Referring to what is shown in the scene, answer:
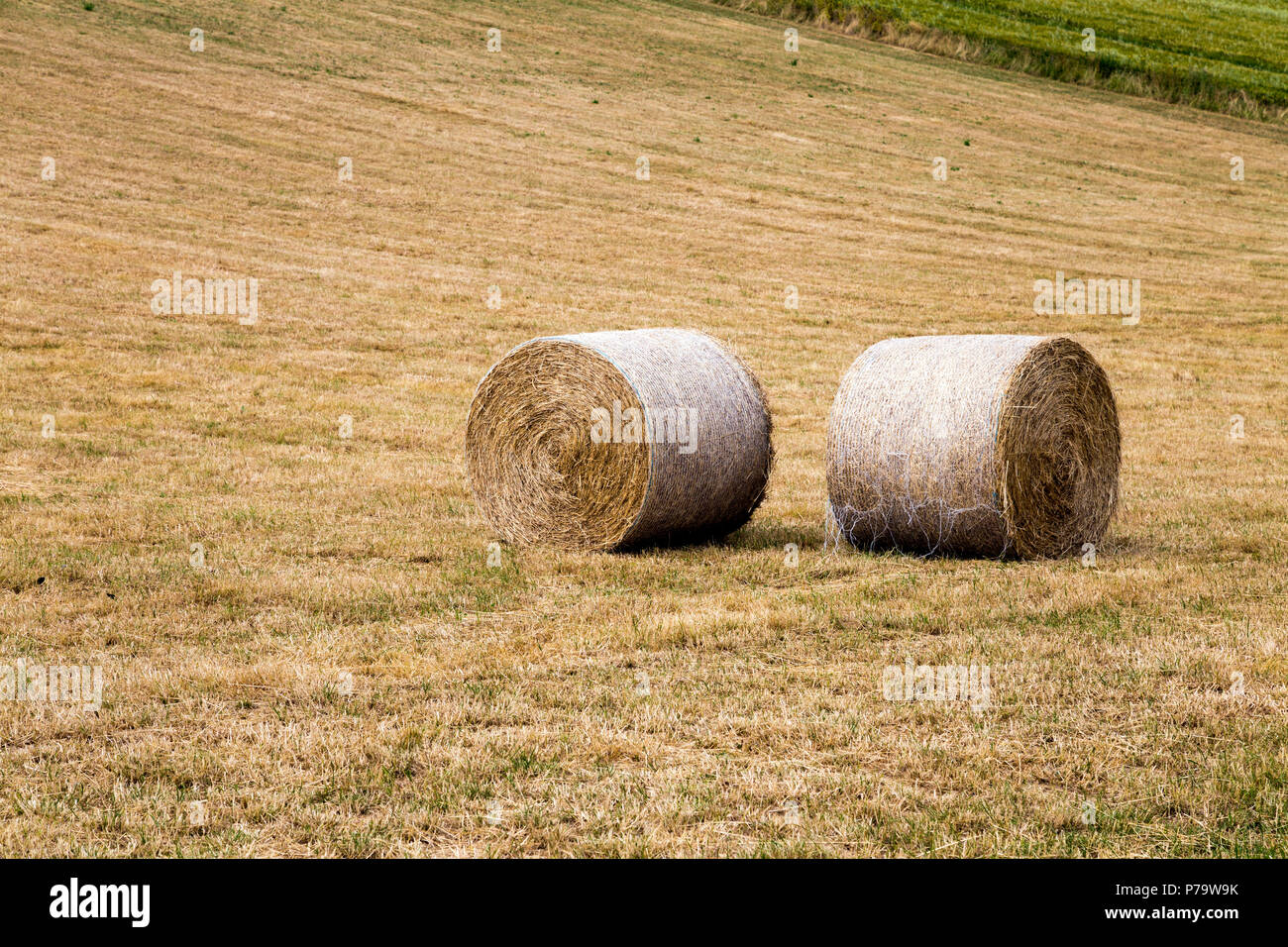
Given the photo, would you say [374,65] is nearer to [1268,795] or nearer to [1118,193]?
[1118,193]

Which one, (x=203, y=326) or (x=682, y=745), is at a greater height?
(x=203, y=326)

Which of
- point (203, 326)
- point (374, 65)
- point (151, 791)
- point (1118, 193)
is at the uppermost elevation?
point (374, 65)

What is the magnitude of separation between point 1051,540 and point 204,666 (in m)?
6.48

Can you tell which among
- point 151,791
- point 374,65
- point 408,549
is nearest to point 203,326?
point 408,549

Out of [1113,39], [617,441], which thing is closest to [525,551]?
[617,441]

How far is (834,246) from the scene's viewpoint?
30594mm

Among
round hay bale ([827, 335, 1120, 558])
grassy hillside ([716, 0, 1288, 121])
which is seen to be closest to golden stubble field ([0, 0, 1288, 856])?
round hay bale ([827, 335, 1120, 558])

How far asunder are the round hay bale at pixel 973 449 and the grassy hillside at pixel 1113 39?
41666mm

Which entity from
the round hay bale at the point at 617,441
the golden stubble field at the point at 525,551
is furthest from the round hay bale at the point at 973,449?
the round hay bale at the point at 617,441

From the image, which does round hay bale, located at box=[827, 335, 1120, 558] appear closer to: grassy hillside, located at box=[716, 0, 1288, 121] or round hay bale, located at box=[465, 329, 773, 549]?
round hay bale, located at box=[465, 329, 773, 549]

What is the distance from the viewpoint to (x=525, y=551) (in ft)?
35.6

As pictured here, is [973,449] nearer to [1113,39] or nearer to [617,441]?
[617,441]

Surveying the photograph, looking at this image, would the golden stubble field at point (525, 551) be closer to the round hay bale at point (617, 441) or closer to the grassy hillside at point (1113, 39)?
the round hay bale at point (617, 441)

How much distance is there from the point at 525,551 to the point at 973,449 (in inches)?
139
